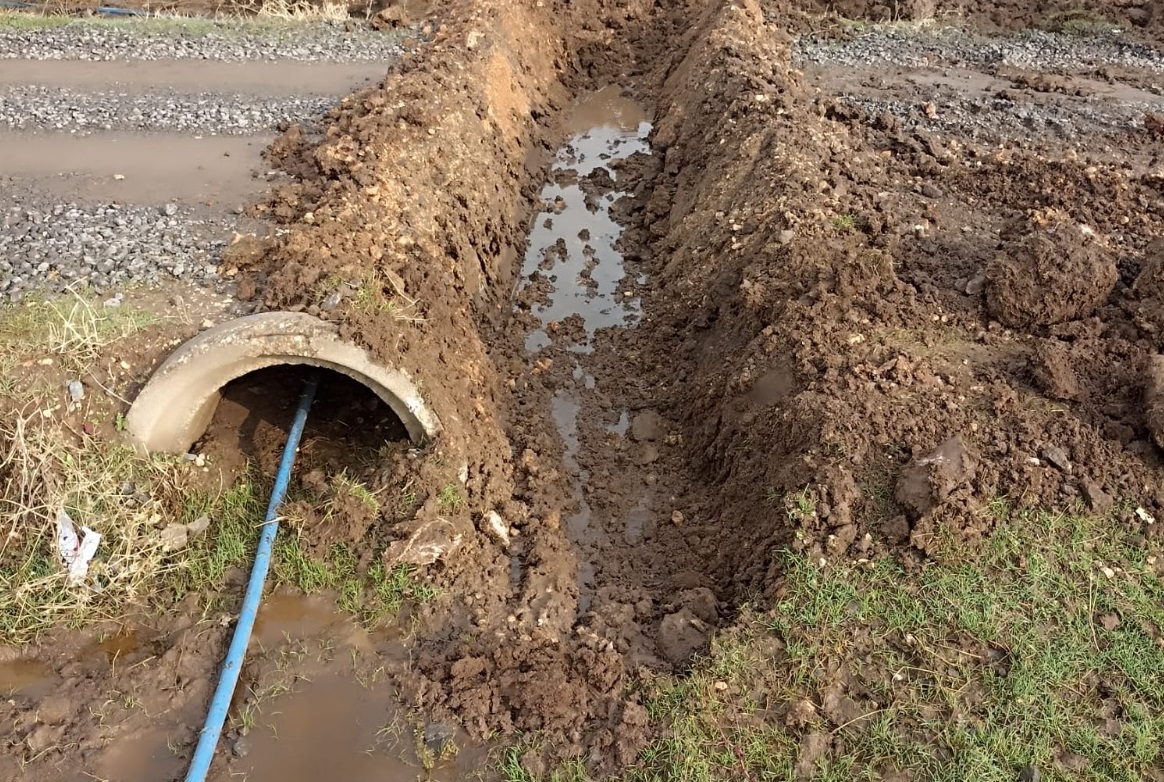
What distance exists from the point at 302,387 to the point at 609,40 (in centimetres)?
874

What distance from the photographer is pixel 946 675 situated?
14.8 feet

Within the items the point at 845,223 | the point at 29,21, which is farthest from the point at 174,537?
the point at 29,21

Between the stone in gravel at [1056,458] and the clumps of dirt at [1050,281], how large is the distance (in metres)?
1.37

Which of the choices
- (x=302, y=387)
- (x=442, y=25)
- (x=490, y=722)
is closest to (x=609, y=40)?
(x=442, y=25)

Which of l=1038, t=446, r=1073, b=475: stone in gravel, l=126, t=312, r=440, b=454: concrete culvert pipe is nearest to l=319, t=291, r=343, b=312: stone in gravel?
l=126, t=312, r=440, b=454: concrete culvert pipe

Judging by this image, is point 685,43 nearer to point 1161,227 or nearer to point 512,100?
point 512,100

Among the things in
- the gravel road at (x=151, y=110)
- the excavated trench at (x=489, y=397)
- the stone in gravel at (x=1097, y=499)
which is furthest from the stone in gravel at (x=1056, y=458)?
the gravel road at (x=151, y=110)

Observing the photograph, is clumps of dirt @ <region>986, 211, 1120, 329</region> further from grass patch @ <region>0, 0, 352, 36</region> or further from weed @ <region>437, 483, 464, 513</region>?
grass patch @ <region>0, 0, 352, 36</region>

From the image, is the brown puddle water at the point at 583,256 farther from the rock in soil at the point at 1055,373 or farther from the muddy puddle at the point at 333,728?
the rock in soil at the point at 1055,373

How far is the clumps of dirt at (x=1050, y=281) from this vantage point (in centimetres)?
618

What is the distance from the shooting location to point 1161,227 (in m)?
7.56

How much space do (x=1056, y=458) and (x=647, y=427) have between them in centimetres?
300

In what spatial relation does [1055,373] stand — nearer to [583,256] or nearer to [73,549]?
[583,256]

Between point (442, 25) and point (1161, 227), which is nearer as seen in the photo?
point (1161, 227)
